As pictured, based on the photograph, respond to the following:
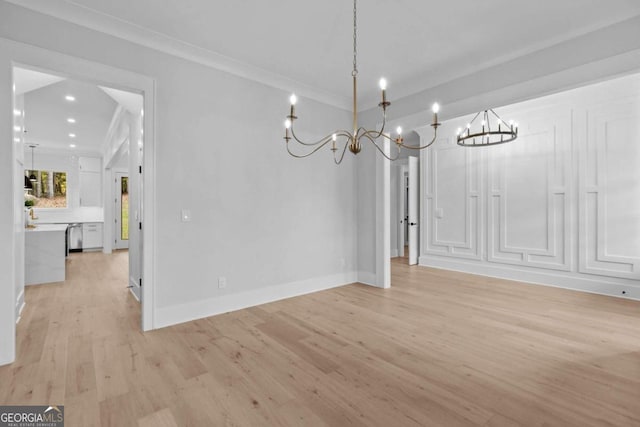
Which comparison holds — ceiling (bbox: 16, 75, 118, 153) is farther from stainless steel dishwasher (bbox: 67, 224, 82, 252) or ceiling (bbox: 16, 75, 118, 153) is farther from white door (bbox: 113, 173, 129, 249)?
stainless steel dishwasher (bbox: 67, 224, 82, 252)

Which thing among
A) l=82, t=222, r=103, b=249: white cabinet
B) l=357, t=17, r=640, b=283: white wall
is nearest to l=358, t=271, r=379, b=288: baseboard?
l=357, t=17, r=640, b=283: white wall

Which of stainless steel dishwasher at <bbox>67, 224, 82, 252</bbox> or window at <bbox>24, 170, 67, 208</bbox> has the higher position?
window at <bbox>24, 170, 67, 208</bbox>

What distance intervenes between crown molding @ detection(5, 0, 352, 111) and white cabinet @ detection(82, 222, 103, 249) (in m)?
7.52

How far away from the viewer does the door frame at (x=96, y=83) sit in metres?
2.40

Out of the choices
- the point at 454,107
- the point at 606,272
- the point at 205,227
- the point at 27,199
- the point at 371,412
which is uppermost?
the point at 454,107

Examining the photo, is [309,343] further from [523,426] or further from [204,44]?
[204,44]

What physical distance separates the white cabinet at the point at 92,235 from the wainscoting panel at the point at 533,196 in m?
9.89

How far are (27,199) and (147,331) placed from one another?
4.52 metres

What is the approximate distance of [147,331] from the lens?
308 centimetres

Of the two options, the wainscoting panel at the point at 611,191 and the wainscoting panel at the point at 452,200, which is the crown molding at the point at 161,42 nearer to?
the wainscoting panel at the point at 452,200

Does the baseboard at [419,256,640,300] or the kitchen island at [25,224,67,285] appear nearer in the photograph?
the baseboard at [419,256,640,300]

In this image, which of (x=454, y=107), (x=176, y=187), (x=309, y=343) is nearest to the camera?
(x=309, y=343)

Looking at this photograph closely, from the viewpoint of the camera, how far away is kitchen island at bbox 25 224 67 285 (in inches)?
193

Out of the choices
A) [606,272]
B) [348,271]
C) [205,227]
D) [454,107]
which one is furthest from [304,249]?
[606,272]
